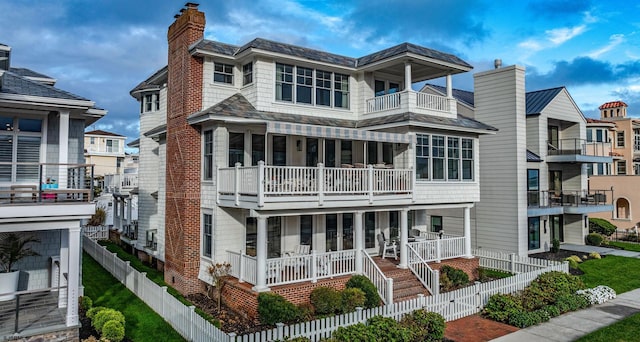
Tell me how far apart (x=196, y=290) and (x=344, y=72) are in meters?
11.2

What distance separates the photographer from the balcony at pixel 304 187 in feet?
45.5

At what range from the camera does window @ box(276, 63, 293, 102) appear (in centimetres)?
1739

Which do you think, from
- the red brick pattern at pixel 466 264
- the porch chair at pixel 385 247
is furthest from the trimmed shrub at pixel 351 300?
the red brick pattern at pixel 466 264

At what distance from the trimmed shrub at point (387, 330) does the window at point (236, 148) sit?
8.04 m

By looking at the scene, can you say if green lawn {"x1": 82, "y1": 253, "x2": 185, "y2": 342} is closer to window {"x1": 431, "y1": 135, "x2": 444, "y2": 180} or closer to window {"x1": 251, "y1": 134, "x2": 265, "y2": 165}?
window {"x1": 251, "y1": 134, "x2": 265, "y2": 165}

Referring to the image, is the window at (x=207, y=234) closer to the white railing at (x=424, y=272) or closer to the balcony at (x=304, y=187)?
the balcony at (x=304, y=187)

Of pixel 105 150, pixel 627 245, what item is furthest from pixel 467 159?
pixel 105 150

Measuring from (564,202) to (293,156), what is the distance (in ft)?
66.1

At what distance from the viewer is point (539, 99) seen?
91.7ft

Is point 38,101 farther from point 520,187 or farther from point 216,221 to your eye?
point 520,187

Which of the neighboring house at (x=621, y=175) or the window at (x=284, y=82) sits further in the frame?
the neighboring house at (x=621, y=175)

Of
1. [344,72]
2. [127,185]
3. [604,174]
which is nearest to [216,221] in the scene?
[344,72]

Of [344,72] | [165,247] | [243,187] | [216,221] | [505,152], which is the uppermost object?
[344,72]

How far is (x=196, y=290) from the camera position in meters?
16.5
